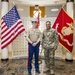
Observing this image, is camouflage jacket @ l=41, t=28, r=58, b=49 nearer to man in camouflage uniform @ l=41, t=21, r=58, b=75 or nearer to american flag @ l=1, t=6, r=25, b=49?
man in camouflage uniform @ l=41, t=21, r=58, b=75

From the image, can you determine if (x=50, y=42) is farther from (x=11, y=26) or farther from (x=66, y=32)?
(x=11, y=26)

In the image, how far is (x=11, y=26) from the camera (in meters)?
5.73

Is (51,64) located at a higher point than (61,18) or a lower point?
lower

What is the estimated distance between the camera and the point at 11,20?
5.77 m

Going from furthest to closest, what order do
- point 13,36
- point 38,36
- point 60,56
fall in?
point 60,56 < point 13,36 < point 38,36

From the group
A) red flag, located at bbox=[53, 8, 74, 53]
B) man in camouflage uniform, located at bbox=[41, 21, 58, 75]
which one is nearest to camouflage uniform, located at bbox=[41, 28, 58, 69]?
man in camouflage uniform, located at bbox=[41, 21, 58, 75]

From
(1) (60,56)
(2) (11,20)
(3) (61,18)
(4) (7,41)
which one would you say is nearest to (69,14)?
(3) (61,18)

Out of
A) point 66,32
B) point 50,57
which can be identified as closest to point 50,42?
point 50,57

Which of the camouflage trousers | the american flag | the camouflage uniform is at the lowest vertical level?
the camouflage trousers

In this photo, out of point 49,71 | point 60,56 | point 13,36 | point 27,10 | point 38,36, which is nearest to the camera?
point 38,36

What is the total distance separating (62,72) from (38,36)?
1411 mm

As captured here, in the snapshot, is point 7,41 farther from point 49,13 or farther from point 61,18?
point 49,13

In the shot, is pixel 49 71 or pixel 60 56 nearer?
pixel 49 71

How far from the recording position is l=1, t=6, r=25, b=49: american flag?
5723 mm
